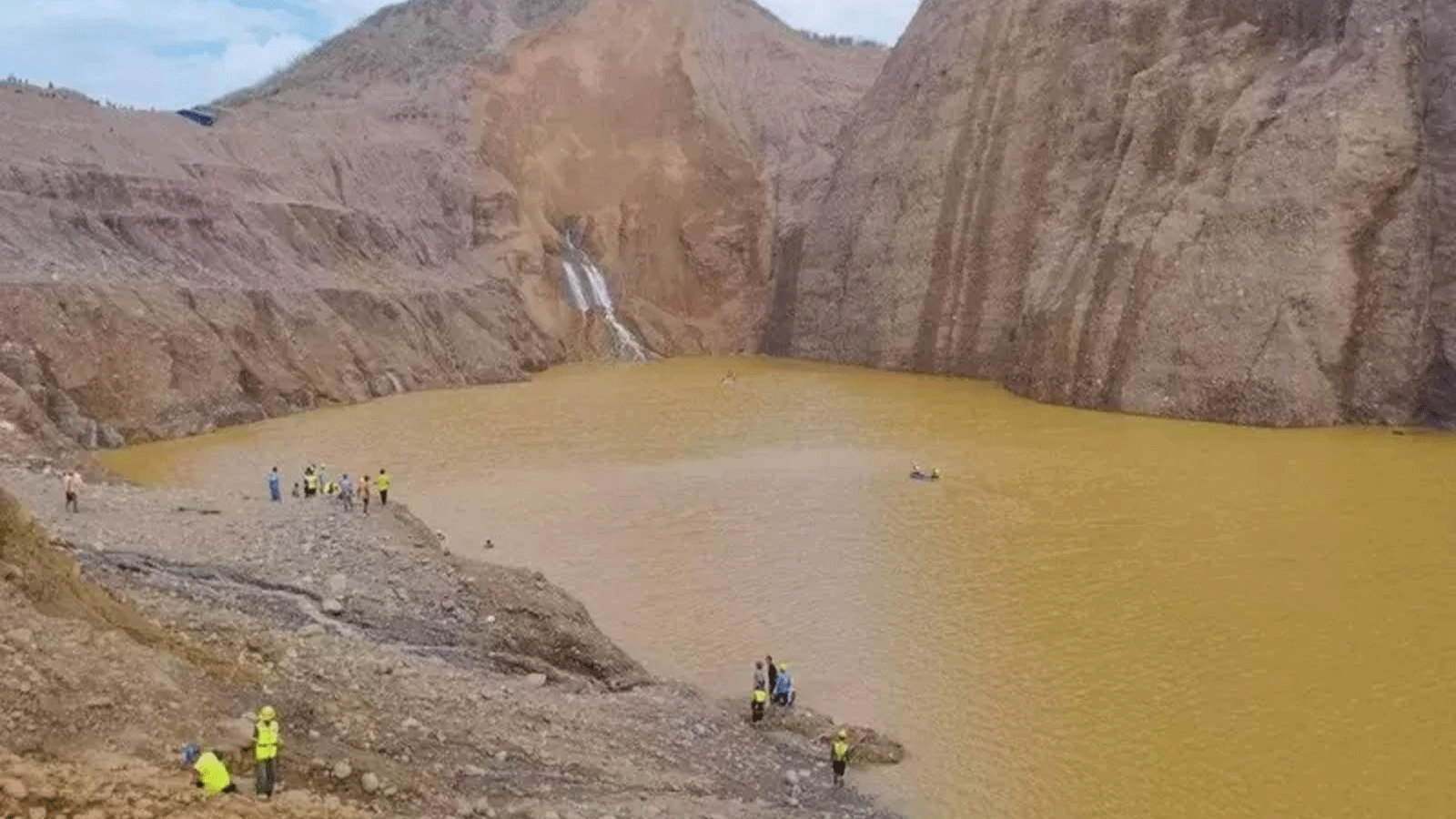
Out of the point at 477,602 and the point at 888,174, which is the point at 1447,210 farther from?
the point at 477,602

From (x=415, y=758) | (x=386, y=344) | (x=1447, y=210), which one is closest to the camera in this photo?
(x=415, y=758)

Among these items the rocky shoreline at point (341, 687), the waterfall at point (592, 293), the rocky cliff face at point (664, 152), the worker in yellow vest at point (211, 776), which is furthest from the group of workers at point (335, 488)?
the rocky cliff face at point (664, 152)

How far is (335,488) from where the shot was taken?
25266mm

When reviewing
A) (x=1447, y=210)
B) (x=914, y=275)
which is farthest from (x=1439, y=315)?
(x=914, y=275)

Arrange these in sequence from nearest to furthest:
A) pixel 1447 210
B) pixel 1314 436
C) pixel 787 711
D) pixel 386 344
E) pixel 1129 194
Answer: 1. pixel 787 711
2. pixel 1314 436
3. pixel 1447 210
4. pixel 1129 194
5. pixel 386 344

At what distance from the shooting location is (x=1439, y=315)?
34.5 meters

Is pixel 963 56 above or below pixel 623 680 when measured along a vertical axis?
above

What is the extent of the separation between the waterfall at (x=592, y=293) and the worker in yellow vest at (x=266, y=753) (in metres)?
51.6

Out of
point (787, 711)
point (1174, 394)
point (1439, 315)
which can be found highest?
point (1439, 315)

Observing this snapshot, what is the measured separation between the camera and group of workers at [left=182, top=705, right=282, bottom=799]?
823 centimetres

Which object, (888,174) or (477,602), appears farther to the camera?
(888,174)

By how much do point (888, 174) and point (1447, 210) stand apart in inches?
955

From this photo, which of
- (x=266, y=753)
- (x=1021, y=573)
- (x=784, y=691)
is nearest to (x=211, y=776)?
(x=266, y=753)

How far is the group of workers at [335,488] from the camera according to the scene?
71.5 feet
